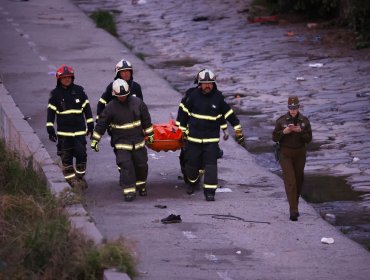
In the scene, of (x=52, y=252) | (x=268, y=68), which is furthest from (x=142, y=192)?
(x=268, y=68)

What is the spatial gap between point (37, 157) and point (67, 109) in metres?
1.88

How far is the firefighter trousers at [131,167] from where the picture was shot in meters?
14.4

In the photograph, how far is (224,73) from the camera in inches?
950

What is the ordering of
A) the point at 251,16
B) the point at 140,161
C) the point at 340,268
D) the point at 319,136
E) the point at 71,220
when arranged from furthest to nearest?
the point at 251,16
the point at 319,136
the point at 140,161
the point at 340,268
the point at 71,220

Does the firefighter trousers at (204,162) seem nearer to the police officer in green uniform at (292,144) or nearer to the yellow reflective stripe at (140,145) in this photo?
the yellow reflective stripe at (140,145)

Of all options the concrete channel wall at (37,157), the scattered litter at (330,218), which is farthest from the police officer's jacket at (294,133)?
the concrete channel wall at (37,157)

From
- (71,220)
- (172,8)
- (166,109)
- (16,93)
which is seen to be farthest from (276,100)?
(172,8)

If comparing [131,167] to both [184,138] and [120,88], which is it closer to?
[184,138]

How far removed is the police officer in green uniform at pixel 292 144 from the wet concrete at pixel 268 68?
0.79 m

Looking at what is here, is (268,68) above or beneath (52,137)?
beneath

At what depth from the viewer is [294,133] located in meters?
13.5

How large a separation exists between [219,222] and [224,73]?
36.1ft

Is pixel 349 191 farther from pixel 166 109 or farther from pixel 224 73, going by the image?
pixel 224 73

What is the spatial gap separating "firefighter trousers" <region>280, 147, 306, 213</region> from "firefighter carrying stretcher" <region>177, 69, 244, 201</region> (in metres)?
1.09
